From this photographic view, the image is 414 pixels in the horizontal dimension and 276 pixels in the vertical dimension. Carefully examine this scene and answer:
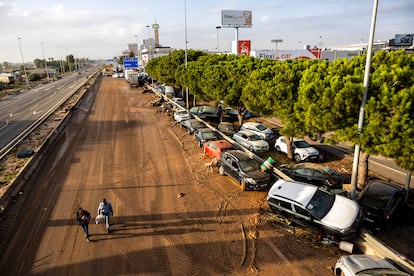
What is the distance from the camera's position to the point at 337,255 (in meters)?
9.39

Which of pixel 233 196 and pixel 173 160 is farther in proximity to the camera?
pixel 173 160

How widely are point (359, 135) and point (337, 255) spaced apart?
4.60 meters

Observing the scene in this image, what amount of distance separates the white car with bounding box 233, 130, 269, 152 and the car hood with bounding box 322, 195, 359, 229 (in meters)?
9.25

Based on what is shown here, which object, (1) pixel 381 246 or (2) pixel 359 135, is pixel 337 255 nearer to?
(1) pixel 381 246

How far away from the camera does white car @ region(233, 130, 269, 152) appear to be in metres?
19.5

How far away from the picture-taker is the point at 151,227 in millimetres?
10891

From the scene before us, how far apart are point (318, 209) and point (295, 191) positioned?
1.24 m

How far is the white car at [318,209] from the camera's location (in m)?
9.53

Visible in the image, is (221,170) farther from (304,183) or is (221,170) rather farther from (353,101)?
(353,101)

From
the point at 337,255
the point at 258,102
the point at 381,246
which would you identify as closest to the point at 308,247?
the point at 337,255

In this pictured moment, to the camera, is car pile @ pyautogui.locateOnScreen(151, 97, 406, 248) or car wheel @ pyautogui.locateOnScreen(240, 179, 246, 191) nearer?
car pile @ pyautogui.locateOnScreen(151, 97, 406, 248)

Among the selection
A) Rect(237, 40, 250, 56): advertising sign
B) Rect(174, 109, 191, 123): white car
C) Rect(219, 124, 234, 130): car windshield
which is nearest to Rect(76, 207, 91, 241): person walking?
Rect(219, 124, 234, 130): car windshield

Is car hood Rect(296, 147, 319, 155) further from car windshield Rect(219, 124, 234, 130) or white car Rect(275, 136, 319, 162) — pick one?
car windshield Rect(219, 124, 234, 130)

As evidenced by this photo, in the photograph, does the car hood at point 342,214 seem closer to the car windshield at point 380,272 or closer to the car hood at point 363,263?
the car hood at point 363,263
